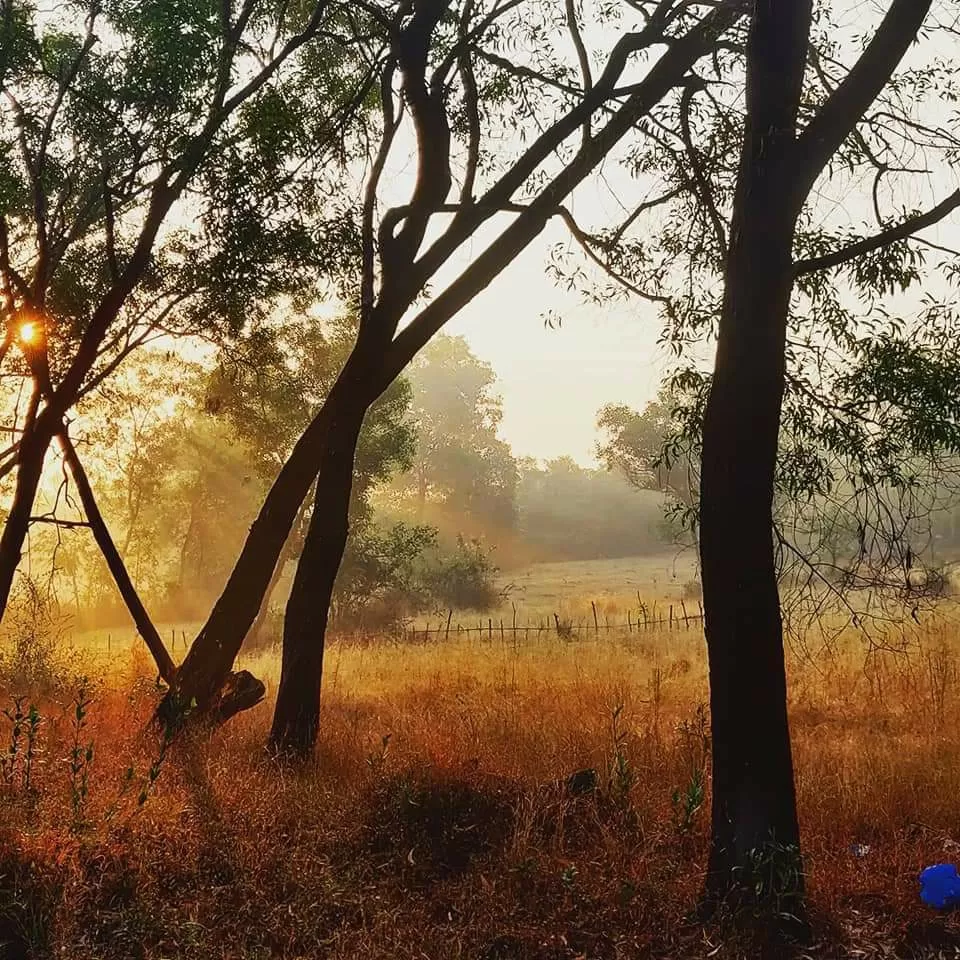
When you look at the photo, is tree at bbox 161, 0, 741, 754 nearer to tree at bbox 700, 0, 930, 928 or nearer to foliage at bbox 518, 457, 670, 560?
tree at bbox 700, 0, 930, 928

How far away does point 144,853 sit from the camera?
4.79 meters

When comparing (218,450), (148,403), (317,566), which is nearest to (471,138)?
(317,566)

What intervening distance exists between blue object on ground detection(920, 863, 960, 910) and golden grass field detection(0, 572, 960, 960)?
9 cm

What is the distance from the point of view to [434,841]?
5223 mm

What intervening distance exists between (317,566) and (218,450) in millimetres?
25386

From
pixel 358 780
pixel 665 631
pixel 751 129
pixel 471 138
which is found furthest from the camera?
pixel 665 631

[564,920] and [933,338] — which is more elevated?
[933,338]

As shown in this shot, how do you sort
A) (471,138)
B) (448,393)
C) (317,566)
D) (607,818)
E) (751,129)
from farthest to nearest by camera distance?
(448,393), (471,138), (317,566), (607,818), (751,129)

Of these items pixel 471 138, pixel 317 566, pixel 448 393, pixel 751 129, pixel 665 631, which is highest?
pixel 448 393

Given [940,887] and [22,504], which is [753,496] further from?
[22,504]

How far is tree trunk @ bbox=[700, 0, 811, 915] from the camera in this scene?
14.3 ft

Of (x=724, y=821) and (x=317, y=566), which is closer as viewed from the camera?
(x=724, y=821)

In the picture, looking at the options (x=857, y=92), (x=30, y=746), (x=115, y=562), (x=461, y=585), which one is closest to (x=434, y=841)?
(x=30, y=746)

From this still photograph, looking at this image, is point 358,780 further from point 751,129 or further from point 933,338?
point 933,338
